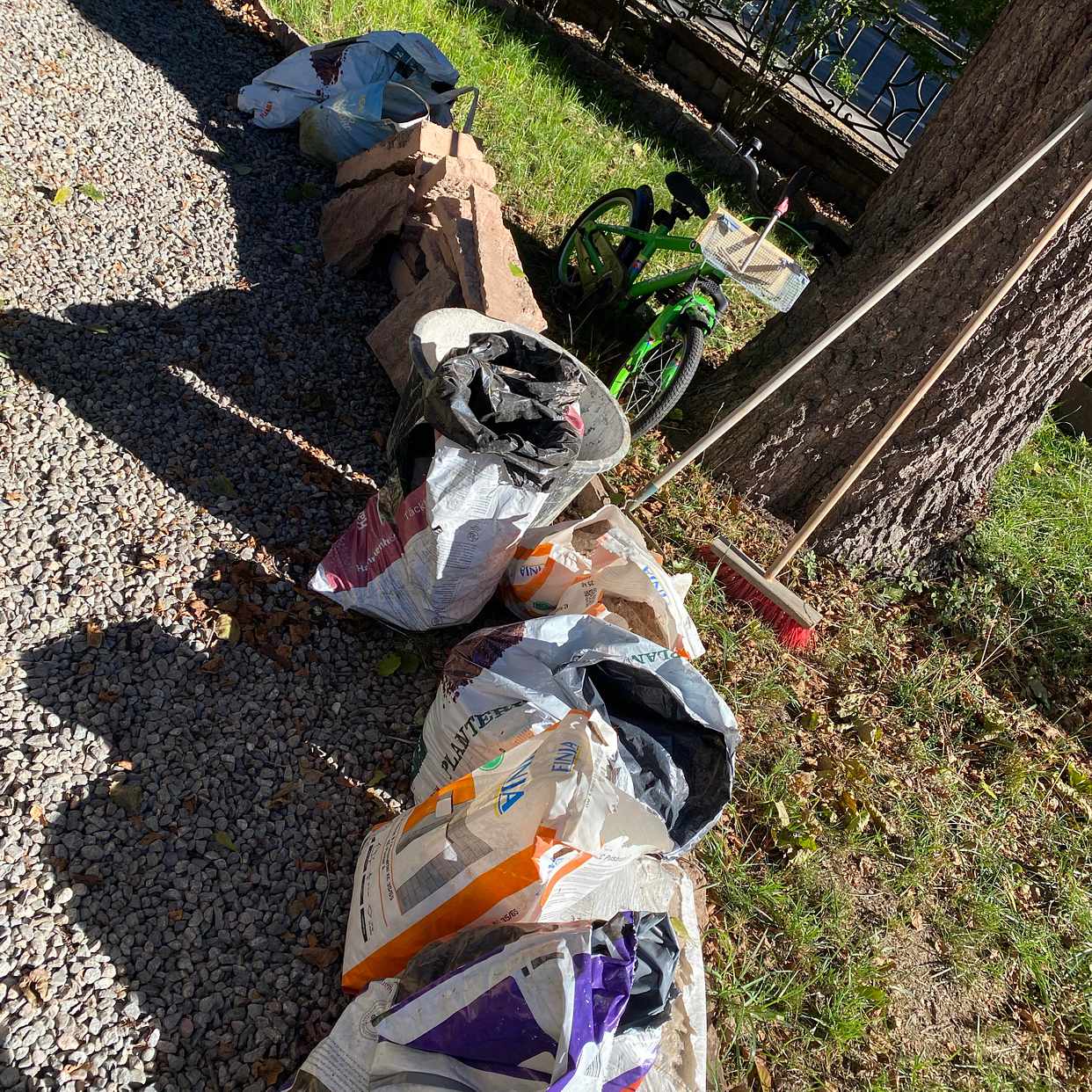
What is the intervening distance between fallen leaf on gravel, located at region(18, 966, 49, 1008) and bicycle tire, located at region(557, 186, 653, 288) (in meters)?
3.33

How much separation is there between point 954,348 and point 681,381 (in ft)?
3.33

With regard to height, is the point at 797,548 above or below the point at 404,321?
above

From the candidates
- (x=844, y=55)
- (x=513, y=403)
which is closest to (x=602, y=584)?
(x=513, y=403)

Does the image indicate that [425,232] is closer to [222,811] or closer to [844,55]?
[222,811]

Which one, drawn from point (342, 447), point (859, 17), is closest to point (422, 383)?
point (342, 447)

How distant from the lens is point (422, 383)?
8.10 ft

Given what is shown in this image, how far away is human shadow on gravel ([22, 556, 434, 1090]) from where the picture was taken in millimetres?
1765

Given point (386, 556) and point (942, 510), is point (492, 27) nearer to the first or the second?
point (942, 510)

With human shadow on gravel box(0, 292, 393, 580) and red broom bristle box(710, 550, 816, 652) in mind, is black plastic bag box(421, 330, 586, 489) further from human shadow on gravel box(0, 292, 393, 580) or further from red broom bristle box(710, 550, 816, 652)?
red broom bristle box(710, 550, 816, 652)

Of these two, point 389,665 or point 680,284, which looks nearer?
point 389,665

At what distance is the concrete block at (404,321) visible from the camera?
10.7ft

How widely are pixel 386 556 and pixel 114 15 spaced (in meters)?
4.08

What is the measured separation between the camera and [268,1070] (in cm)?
172

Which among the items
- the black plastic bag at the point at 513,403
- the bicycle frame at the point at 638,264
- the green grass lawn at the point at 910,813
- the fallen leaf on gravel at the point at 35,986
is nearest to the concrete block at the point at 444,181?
the bicycle frame at the point at 638,264
